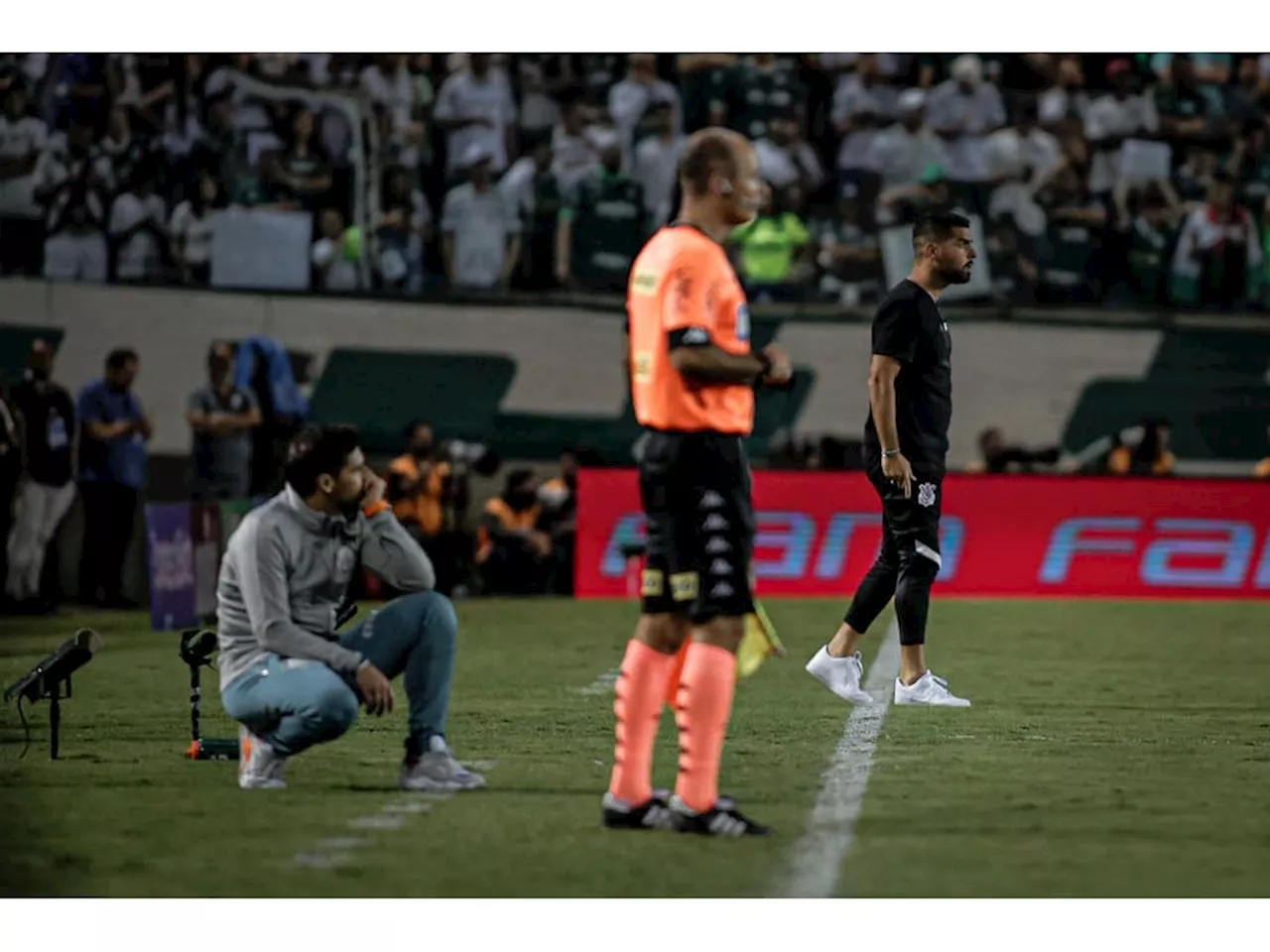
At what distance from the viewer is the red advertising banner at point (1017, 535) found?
63.3 feet

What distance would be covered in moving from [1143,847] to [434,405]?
579 inches

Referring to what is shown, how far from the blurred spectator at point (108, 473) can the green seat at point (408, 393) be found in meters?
2.56

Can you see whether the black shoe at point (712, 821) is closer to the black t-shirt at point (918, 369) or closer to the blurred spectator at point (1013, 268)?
the black t-shirt at point (918, 369)

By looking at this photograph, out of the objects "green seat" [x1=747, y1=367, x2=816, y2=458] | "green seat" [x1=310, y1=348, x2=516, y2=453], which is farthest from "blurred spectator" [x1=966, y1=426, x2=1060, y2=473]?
"green seat" [x1=310, y1=348, x2=516, y2=453]

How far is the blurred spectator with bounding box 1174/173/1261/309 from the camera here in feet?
69.8

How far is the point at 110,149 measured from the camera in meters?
21.3

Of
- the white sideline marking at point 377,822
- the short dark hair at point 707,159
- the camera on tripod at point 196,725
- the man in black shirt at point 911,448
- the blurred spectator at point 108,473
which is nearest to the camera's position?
the short dark hair at point 707,159

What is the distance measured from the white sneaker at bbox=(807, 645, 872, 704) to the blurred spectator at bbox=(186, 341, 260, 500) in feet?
28.3

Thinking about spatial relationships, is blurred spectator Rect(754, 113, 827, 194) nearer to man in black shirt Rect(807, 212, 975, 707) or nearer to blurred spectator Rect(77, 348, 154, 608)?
blurred spectator Rect(77, 348, 154, 608)

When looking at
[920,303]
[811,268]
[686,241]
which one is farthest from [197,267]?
[686,241]

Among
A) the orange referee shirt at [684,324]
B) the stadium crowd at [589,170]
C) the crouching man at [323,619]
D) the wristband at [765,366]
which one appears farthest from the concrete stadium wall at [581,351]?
the wristband at [765,366]

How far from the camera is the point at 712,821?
728cm

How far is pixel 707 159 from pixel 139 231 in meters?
14.7

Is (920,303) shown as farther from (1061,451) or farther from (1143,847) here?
(1061,451)
